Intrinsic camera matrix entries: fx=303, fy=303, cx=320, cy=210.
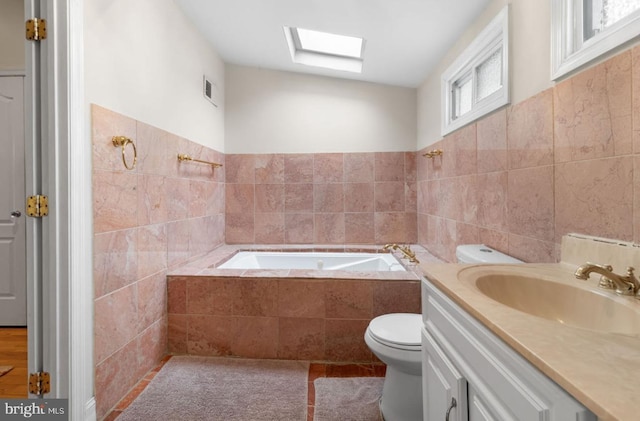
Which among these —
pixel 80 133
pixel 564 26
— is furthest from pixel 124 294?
pixel 564 26

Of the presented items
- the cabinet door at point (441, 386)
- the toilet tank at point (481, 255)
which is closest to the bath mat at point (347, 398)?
the cabinet door at point (441, 386)

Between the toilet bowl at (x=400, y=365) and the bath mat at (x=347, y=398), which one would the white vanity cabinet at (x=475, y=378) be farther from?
the bath mat at (x=347, y=398)

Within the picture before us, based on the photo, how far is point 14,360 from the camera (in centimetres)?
202

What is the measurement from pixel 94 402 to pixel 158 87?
188 cm

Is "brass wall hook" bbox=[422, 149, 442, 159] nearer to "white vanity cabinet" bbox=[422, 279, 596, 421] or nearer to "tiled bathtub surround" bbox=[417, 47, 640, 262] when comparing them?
"tiled bathtub surround" bbox=[417, 47, 640, 262]

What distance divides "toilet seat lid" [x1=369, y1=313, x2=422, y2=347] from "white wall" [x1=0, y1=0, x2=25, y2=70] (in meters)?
3.39

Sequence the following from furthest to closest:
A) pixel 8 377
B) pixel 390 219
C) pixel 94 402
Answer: pixel 390 219
pixel 8 377
pixel 94 402

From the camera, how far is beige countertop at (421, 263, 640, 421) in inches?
16.2

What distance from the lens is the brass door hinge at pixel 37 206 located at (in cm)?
130

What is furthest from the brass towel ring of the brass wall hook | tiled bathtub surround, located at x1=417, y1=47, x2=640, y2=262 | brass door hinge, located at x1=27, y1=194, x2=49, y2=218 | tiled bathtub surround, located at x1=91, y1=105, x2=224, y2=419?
the brass wall hook

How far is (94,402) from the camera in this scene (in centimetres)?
146

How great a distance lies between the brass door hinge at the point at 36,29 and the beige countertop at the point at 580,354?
193 centimetres

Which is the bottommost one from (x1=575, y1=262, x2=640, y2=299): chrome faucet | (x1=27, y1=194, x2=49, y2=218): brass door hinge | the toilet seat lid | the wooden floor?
the wooden floor

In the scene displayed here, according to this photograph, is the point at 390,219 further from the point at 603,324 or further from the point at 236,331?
the point at 603,324
